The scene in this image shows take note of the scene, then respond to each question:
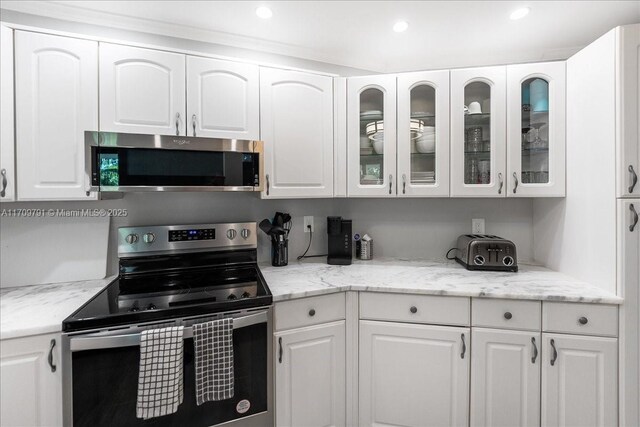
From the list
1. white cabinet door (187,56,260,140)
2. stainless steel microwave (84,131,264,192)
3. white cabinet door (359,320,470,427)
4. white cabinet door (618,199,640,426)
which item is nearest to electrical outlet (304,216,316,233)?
stainless steel microwave (84,131,264,192)

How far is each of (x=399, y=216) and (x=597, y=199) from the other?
42.2 inches

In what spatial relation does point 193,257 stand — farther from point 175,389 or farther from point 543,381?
point 543,381

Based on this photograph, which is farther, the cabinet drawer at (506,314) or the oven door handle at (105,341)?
Answer: the cabinet drawer at (506,314)

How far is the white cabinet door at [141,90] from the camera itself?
145cm

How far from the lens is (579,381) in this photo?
4.49 ft

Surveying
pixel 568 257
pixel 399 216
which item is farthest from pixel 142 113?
pixel 568 257

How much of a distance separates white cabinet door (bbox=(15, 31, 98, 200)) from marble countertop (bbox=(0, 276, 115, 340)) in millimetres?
454

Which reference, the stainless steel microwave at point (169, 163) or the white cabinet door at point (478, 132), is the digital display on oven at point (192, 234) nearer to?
the stainless steel microwave at point (169, 163)

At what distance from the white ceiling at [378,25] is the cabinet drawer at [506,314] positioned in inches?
58.8

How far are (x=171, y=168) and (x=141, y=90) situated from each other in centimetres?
42

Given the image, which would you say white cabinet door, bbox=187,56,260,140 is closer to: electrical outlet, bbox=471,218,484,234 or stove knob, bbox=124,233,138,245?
stove knob, bbox=124,233,138,245

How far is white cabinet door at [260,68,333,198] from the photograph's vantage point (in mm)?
1754

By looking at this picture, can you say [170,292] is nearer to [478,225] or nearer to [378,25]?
[378,25]

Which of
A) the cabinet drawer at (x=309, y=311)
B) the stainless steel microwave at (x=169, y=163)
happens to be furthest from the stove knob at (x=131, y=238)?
the cabinet drawer at (x=309, y=311)
